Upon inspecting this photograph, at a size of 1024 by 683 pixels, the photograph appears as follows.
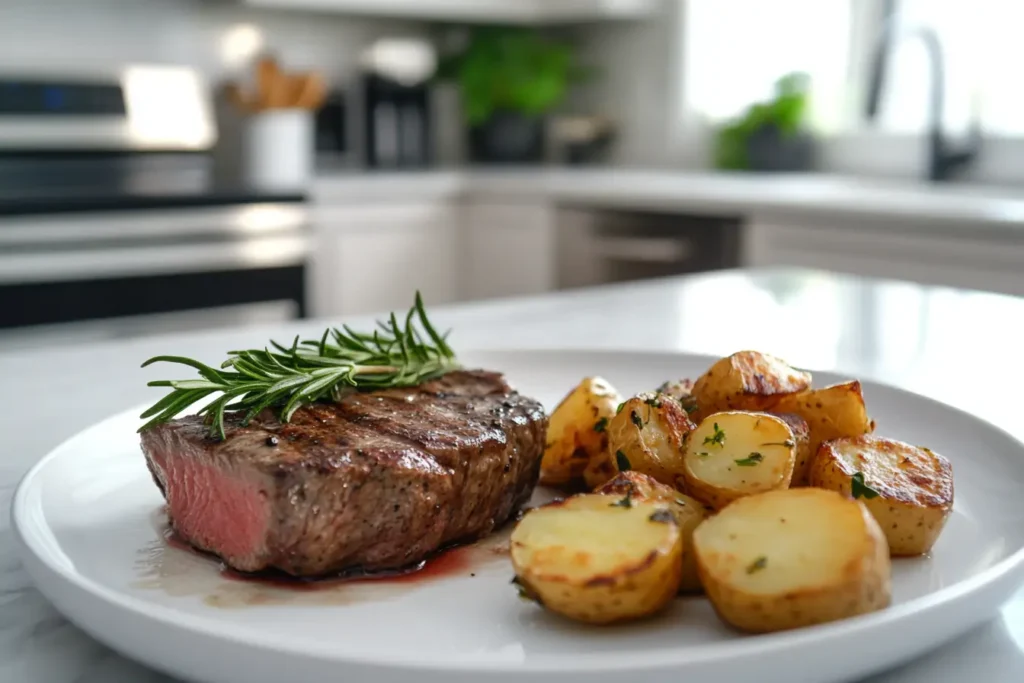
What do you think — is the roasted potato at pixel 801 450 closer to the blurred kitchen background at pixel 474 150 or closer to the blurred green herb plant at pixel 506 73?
the blurred kitchen background at pixel 474 150

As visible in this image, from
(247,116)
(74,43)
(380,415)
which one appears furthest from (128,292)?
(380,415)

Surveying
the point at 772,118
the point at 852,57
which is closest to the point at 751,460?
the point at 772,118

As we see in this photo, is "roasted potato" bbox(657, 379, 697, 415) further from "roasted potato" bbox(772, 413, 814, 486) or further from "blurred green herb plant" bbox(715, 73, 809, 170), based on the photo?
"blurred green herb plant" bbox(715, 73, 809, 170)

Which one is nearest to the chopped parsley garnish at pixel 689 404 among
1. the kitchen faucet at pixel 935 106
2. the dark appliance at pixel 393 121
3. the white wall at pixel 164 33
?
the kitchen faucet at pixel 935 106

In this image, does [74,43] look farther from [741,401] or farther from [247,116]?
[741,401]

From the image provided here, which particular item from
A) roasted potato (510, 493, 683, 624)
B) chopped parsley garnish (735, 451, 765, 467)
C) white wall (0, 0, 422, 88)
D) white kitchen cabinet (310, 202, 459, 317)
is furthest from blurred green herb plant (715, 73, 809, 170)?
roasted potato (510, 493, 683, 624)
